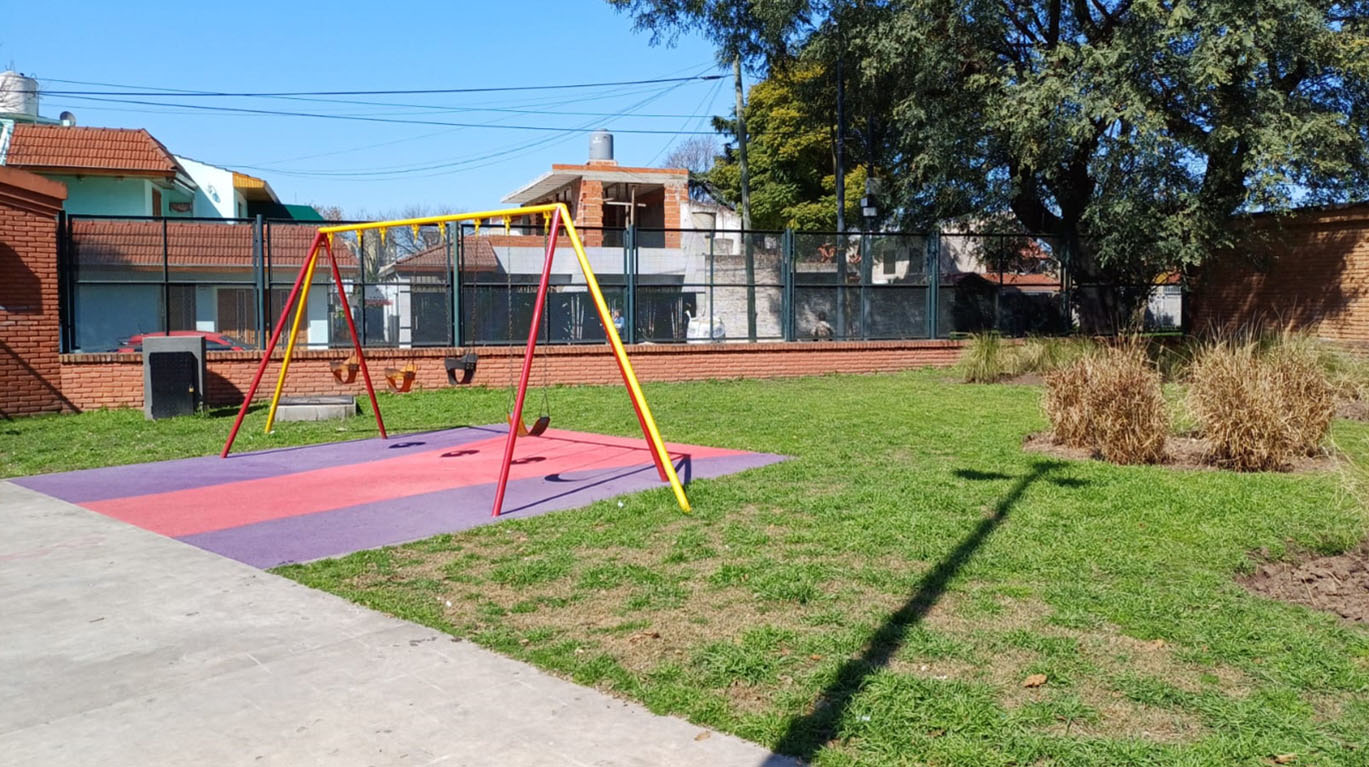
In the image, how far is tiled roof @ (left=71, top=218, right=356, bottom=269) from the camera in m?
17.5

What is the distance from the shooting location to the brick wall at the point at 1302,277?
2177cm

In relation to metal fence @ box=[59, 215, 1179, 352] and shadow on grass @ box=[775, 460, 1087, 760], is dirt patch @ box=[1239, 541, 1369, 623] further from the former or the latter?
metal fence @ box=[59, 215, 1179, 352]

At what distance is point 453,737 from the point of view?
13.8ft

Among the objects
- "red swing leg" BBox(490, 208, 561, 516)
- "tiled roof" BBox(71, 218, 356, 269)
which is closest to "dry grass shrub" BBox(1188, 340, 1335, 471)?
"red swing leg" BBox(490, 208, 561, 516)

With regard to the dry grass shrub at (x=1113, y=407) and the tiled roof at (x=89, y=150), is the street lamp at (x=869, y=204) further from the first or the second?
the tiled roof at (x=89, y=150)

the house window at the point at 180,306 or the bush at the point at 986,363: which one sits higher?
the house window at the point at 180,306

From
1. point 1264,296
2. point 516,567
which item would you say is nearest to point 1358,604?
point 516,567

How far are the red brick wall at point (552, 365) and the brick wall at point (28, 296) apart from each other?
0.35 meters

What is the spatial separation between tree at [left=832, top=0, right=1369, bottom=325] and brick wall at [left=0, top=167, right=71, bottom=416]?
15.4 m

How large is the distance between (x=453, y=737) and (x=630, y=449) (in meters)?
7.86

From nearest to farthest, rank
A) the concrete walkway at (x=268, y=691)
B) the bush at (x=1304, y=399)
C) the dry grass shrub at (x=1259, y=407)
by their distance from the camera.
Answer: the concrete walkway at (x=268, y=691) < the dry grass shrub at (x=1259, y=407) < the bush at (x=1304, y=399)

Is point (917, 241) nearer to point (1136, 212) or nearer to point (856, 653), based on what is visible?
point (1136, 212)

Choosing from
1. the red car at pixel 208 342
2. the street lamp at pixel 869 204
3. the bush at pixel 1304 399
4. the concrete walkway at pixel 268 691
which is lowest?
the concrete walkway at pixel 268 691

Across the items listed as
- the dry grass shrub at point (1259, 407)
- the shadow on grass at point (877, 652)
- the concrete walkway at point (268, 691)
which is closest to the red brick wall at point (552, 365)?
the dry grass shrub at point (1259, 407)
